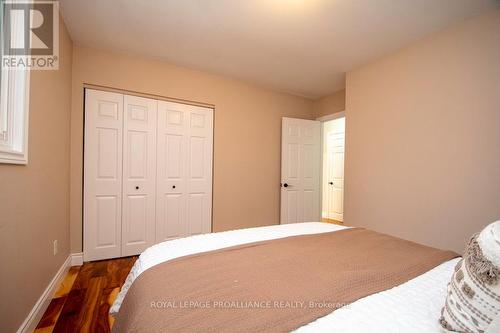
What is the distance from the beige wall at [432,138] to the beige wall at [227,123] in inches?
50.7

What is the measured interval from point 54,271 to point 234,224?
205cm

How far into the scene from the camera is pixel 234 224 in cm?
334

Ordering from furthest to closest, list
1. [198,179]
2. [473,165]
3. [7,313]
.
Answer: [198,179] < [473,165] < [7,313]

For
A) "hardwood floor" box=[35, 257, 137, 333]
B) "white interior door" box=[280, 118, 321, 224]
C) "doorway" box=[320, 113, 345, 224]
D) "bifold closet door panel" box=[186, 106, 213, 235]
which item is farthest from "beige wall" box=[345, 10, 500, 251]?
"hardwood floor" box=[35, 257, 137, 333]

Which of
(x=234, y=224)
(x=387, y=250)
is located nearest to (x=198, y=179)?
(x=234, y=224)

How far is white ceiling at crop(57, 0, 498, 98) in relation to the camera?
1.82m

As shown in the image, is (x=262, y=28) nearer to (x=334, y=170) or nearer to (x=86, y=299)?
(x=86, y=299)

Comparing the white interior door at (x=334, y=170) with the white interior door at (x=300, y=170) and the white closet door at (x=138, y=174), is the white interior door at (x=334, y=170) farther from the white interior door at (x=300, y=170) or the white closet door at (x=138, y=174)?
the white closet door at (x=138, y=174)

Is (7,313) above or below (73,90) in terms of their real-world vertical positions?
below

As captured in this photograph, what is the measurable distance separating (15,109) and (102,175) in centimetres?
141

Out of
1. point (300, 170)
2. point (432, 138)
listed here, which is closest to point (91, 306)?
point (300, 170)

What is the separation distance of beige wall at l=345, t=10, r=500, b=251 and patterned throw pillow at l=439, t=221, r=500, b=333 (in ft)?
5.51

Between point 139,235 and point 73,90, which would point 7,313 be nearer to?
point 139,235

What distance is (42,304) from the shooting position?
5.22 ft
